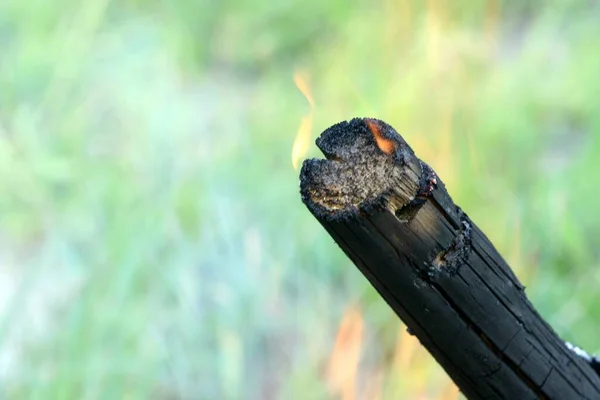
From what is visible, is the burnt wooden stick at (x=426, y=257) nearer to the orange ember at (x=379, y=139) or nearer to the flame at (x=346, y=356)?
the orange ember at (x=379, y=139)

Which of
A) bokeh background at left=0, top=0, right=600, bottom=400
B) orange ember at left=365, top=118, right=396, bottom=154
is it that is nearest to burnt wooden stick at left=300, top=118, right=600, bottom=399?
orange ember at left=365, top=118, right=396, bottom=154

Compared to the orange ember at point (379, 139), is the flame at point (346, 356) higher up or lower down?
higher up

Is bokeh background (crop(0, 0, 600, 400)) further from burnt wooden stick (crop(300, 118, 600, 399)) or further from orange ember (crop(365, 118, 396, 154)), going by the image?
orange ember (crop(365, 118, 396, 154))

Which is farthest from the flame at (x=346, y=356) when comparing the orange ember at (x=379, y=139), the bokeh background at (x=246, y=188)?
the orange ember at (x=379, y=139)

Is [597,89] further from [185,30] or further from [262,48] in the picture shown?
[185,30]

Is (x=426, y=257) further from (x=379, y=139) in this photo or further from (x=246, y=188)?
(x=246, y=188)

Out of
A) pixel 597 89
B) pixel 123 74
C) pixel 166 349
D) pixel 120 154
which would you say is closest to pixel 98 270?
pixel 166 349

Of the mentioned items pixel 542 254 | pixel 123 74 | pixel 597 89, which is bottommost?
pixel 542 254
